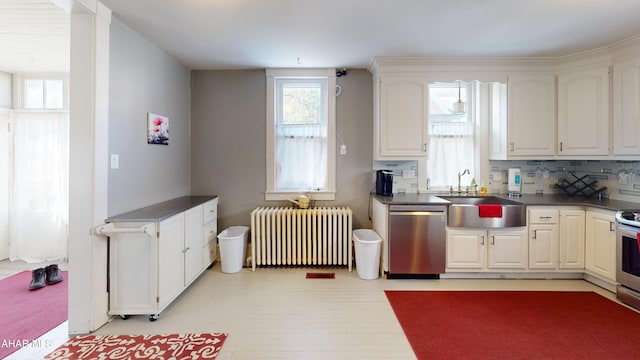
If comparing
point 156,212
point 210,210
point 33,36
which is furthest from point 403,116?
point 33,36

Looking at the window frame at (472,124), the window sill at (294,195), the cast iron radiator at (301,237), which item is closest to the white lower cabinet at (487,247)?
the window frame at (472,124)

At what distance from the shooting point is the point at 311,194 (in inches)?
158

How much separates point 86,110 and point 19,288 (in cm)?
223

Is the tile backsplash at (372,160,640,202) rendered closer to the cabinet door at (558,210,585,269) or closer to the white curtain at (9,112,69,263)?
the cabinet door at (558,210,585,269)

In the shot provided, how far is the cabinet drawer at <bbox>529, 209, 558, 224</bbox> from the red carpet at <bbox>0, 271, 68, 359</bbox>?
4545 millimetres

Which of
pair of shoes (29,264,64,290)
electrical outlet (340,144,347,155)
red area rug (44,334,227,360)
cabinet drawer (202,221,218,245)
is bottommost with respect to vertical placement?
red area rug (44,334,227,360)

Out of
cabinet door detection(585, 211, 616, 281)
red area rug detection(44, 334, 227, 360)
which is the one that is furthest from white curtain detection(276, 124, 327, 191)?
cabinet door detection(585, 211, 616, 281)

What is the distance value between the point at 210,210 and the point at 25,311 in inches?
70.0

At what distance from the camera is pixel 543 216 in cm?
326

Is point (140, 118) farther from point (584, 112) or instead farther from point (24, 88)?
point (584, 112)

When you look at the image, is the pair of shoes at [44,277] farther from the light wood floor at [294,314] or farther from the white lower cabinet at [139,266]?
the white lower cabinet at [139,266]

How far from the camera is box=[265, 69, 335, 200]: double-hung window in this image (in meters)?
4.01

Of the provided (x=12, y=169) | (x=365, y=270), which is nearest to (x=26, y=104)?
(x=12, y=169)

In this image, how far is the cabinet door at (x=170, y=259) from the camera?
2467mm
